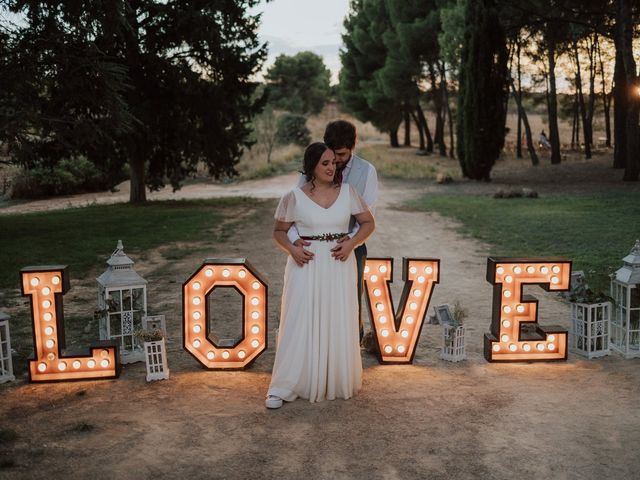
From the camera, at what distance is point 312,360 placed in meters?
5.20

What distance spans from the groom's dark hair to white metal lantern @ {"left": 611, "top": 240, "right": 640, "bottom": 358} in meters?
3.02

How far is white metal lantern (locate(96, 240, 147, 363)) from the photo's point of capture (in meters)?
6.20

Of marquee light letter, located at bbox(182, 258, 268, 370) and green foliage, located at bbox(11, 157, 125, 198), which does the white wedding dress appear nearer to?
marquee light letter, located at bbox(182, 258, 268, 370)

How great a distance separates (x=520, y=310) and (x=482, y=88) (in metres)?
25.3

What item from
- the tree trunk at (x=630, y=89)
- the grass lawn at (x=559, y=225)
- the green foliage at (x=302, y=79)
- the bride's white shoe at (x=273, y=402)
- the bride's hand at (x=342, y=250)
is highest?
the green foliage at (x=302, y=79)

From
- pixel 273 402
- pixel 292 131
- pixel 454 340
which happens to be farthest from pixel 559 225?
pixel 292 131

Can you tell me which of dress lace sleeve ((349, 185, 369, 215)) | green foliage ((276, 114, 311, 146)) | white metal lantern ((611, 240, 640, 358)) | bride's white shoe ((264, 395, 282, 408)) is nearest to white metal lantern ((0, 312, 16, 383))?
bride's white shoe ((264, 395, 282, 408))

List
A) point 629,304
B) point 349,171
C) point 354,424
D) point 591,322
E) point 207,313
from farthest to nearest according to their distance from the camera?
point 591,322 → point 629,304 → point 207,313 → point 349,171 → point 354,424

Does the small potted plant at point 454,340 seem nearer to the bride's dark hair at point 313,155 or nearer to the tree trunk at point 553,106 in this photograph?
the bride's dark hair at point 313,155

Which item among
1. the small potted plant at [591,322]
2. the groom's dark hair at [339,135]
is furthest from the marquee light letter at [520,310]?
the groom's dark hair at [339,135]

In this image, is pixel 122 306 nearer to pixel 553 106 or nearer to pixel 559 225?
pixel 559 225

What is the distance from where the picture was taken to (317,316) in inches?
203

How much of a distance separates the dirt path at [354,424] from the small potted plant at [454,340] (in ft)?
0.35

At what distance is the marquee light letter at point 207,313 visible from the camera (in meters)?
5.88
